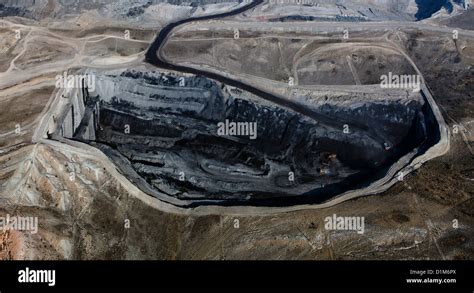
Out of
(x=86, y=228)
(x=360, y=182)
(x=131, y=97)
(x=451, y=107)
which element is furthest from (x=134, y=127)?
(x=451, y=107)

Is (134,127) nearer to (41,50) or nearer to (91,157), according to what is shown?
(91,157)

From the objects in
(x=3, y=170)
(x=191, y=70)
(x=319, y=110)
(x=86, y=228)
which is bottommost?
(x=86, y=228)

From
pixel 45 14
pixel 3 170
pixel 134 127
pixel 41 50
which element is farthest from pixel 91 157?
pixel 45 14

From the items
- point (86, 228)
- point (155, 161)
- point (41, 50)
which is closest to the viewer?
point (86, 228)

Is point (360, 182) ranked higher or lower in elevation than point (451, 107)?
lower

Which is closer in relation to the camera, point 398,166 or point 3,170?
point 3,170

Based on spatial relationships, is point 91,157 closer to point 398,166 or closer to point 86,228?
point 86,228

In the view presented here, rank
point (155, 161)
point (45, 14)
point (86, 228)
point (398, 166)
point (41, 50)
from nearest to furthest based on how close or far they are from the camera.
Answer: point (86, 228)
point (398, 166)
point (155, 161)
point (41, 50)
point (45, 14)
